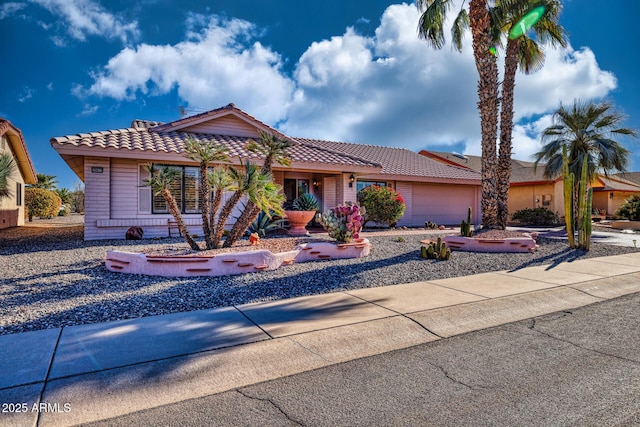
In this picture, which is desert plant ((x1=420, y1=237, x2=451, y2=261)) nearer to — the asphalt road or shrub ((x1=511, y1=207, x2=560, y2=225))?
the asphalt road

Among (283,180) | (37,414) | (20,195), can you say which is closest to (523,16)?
(283,180)

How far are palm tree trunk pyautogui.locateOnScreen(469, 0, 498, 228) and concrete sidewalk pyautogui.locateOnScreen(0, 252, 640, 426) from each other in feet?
23.1

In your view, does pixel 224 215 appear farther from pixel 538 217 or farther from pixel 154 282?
pixel 538 217

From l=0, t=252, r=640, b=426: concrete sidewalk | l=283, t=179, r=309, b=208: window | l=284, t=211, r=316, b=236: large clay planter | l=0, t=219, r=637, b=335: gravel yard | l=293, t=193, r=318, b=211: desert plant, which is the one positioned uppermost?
l=283, t=179, r=309, b=208: window

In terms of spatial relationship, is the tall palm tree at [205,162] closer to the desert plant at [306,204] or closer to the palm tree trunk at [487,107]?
the desert plant at [306,204]

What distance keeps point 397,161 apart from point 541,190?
49.9ft

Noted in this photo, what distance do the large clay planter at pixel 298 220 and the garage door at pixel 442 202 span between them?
9.35m

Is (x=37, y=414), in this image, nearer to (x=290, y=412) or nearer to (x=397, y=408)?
(x=290, y=412)

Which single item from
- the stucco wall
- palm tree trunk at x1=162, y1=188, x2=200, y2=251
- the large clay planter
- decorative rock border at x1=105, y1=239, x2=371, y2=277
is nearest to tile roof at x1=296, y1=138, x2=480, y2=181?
the large clay planter

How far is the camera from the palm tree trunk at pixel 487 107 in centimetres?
1358

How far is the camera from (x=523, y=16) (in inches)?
584

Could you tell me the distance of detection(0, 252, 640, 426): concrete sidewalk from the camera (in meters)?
3.24

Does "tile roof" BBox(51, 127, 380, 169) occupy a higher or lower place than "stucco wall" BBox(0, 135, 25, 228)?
higher

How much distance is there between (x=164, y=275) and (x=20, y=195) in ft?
72.1
